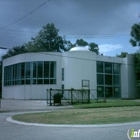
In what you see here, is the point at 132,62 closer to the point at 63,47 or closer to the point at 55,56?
the point at 55,56

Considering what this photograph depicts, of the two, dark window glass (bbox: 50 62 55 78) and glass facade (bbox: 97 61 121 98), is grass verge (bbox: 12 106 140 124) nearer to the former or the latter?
dark window glass (bbox: 50 62 55 78)

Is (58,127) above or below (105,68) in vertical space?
below

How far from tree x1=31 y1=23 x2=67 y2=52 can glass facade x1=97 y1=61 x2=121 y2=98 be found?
92.8 feet

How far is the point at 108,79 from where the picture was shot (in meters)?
47.3

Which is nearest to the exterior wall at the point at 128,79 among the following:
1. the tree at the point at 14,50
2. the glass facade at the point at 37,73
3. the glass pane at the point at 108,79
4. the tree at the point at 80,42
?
the glass pane at the point at 108,79

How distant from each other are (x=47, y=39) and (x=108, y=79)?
99.7 ft

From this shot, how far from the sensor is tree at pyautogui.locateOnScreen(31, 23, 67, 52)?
7248cm

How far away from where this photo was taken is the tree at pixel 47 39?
238ft

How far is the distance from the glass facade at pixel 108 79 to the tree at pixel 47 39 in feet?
92.8

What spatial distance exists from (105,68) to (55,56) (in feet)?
31.4

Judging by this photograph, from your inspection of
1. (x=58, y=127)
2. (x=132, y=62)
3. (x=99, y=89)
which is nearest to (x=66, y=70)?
(x=99, y=89)

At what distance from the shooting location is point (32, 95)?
43.0m

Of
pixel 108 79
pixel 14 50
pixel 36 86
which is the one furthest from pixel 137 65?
pixel 14 50

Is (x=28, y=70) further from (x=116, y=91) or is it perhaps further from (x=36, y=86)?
(x=116, y=91)
